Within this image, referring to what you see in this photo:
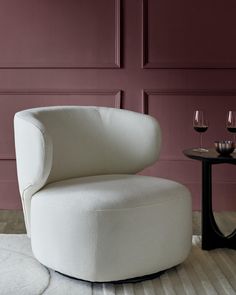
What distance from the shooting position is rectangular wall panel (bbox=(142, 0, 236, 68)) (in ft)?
12.6

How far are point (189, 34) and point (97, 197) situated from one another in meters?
1.91

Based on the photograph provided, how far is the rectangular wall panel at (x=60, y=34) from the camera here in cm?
382

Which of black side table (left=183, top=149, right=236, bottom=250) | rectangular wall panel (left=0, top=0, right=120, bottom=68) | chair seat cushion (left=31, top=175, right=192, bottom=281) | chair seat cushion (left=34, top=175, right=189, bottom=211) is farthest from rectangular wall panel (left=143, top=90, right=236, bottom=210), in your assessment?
chair seat cushion (left=31, top=175, right=192, bottom=281)

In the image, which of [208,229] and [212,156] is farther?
[208,229]

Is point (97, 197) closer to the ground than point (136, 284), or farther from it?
farther from it

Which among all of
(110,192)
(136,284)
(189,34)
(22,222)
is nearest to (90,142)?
(110,192)

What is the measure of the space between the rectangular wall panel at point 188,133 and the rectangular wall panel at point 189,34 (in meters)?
0.22

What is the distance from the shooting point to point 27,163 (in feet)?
8.52

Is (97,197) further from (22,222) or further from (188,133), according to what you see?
(188,133)

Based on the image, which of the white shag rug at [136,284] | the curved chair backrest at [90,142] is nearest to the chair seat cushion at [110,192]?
the curved chair backrest at [90,142]

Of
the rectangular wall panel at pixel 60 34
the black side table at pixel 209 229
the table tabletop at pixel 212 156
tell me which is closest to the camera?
the table tabletop at pixel 212 156

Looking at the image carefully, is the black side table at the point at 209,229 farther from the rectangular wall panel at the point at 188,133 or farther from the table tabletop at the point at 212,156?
the rectangular wall panel at the point at 188,133

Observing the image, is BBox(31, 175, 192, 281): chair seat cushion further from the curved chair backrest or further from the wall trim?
the wall trim

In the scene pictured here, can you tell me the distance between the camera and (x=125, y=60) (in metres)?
3.88
